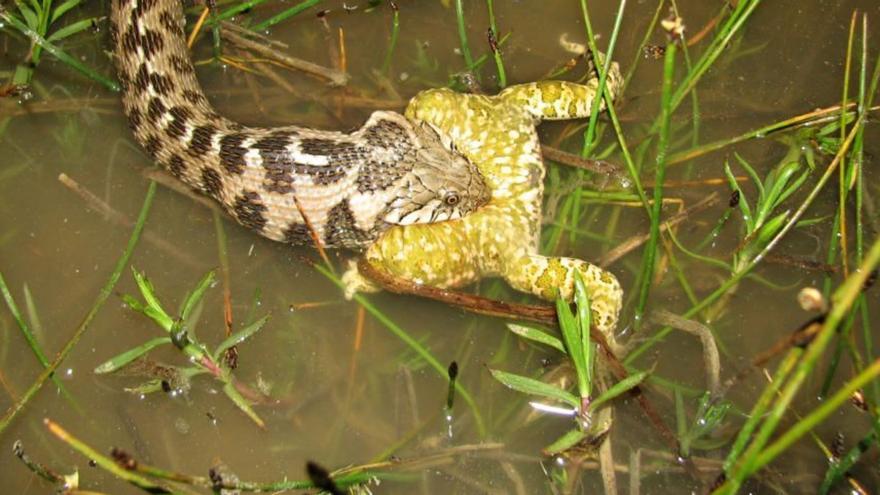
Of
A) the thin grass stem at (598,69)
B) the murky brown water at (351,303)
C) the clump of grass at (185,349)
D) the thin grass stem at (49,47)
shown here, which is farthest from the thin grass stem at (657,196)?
the thin grass stem at (49,47)

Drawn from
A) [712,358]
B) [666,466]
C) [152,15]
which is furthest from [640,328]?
[152,15]

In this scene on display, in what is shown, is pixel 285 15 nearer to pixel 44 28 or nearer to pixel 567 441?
pixel 44 28

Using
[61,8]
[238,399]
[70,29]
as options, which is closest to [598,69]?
[238,399]

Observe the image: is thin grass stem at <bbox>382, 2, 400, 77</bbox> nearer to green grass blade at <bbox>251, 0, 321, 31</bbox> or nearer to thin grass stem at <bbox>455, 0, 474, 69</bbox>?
thin grass stem at <bbox>455, 0, 474, 69</bbox>

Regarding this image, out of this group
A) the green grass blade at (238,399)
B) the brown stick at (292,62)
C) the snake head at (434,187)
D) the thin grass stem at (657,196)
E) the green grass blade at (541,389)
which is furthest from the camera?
the brown stick at (292,62)

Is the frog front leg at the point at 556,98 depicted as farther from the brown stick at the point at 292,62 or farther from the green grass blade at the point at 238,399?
the green grass blade at the point at 238,399

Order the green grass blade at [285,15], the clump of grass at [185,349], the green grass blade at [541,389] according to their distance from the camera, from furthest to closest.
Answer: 1. the green grass blade at [285,15]
2. the clump of grass at [185,349]
3. the green grass blade at [541,389]
